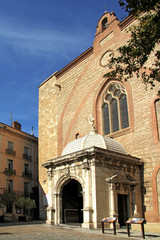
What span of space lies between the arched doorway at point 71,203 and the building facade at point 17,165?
14.3 m

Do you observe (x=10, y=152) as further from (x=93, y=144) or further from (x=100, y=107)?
(x=93, y=144)

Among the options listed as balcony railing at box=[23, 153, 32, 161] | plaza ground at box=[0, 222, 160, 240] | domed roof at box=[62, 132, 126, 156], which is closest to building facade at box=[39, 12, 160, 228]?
domed roof at box=[62, 132, 126, 156]

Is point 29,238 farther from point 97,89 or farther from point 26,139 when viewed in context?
point 26,139

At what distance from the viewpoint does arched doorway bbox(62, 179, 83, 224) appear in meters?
17.0

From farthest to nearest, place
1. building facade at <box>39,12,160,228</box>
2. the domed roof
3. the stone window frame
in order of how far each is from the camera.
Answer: the stone window frame → the domed roof → building facade at <box>39,12,160,228</box>

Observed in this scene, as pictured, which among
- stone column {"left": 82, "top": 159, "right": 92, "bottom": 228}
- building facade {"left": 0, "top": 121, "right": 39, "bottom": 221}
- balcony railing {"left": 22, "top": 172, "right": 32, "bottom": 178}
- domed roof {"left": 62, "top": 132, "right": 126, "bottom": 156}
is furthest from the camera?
balcony railing {"left": 22, "top": 172, "right": 32, "bottom": 178}

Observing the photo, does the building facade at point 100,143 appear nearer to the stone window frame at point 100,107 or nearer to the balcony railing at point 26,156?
the stone window frame at point 100,107

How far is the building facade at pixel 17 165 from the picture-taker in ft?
104

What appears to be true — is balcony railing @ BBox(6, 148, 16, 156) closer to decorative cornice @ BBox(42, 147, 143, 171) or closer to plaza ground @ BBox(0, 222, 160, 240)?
decorative cornice @ BBox(42, 147, 143, 171)

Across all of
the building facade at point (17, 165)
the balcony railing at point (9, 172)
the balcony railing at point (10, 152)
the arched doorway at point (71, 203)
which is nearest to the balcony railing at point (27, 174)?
the building facade at point (17, 165)

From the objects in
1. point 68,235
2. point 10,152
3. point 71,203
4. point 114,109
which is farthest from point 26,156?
point 68,235

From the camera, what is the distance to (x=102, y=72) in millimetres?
23047

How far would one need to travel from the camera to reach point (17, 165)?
34031 mm

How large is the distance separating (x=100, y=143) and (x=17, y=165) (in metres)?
19.6
